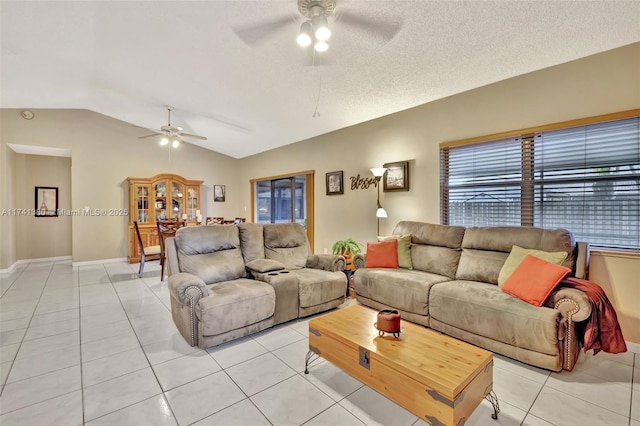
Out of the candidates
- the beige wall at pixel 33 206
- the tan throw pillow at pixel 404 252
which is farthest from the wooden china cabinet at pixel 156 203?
the tan throw pillow at pixel 404 252

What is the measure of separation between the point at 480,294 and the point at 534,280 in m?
0.43

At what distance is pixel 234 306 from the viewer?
8.54 ft

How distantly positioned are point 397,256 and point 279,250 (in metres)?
1.51

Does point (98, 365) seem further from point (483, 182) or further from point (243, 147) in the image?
point (243, 147)

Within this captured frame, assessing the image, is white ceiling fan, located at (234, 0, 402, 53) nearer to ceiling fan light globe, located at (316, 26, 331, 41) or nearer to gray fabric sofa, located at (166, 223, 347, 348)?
ceiling fan light globe, located at (316, 26, 331, 41)

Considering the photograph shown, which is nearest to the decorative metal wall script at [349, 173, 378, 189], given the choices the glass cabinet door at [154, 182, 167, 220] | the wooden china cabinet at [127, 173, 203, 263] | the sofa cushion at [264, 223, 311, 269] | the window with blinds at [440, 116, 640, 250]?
the window with blinds at [440, 116, 640, 250]

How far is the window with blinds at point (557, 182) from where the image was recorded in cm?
270

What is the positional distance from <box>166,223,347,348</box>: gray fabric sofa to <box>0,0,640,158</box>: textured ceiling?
2048 millimetres

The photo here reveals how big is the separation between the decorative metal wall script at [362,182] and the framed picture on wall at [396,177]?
0.21m

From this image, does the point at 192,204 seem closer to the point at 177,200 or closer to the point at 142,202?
the point at 177,200

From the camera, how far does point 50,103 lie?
547cm

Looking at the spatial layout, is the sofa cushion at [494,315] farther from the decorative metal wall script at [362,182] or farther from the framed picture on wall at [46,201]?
the framed picture on wall at [46,201]

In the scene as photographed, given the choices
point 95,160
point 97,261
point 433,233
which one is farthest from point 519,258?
point 95,160

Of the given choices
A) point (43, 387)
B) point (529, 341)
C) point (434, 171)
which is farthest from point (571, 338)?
point (43, 387)
